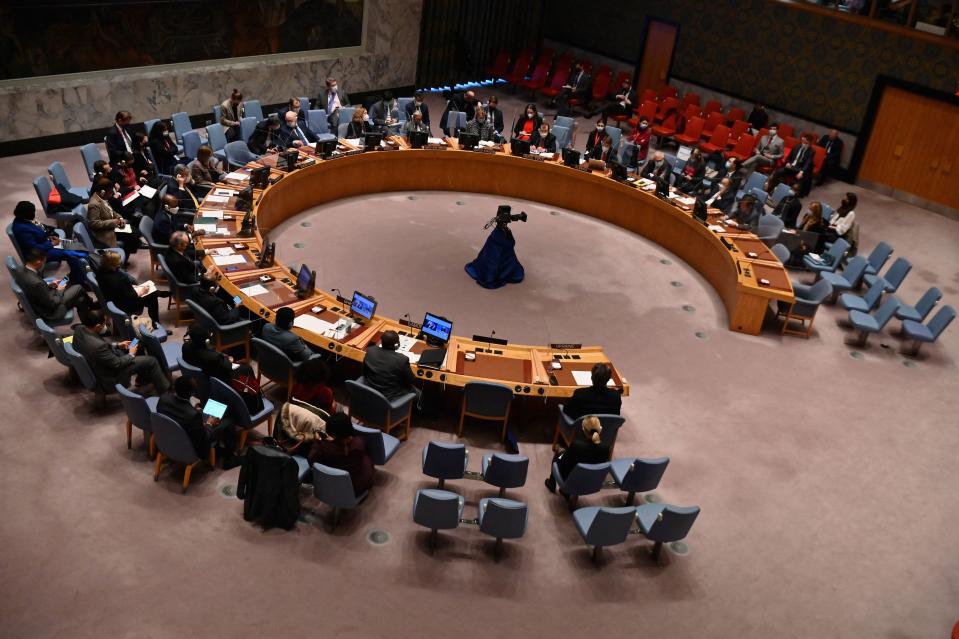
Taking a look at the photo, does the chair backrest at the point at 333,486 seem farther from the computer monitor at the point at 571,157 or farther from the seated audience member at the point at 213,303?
the computer monitor at the point at 571,157

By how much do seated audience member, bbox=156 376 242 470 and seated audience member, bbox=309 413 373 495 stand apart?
3.19 ft

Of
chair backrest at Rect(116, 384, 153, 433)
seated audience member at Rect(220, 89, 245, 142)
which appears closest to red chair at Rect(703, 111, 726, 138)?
seated audience member at Rect(220, 89, 245, 142)

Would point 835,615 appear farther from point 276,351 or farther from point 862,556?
point 276,351

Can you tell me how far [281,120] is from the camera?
14.3 m

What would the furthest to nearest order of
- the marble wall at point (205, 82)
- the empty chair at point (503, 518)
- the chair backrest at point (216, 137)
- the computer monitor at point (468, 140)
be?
the computer monitor at point (468, 140)
the marble wall at point (205, 82)
the chair backrest at point (216, 137)
the empty chair at point (503, 518)

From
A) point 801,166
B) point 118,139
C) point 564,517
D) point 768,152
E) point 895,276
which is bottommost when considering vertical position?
point 564,517

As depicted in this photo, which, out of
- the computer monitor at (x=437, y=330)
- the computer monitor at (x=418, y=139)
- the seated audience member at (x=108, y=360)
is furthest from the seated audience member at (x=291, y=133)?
the seated audience member at (x=108, y=360)

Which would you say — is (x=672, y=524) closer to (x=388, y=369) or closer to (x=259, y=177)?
(x=388, y=369)

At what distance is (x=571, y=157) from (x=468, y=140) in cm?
176

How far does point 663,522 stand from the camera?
7.31 meters

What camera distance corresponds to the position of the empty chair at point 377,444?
7734 mm

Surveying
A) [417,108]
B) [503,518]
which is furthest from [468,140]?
[503,518]

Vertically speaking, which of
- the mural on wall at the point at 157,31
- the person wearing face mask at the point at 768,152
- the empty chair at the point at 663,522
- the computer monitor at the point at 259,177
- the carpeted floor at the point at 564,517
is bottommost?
the carpeted floor at the point at 564,517

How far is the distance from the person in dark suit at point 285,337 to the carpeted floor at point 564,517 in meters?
1.41
